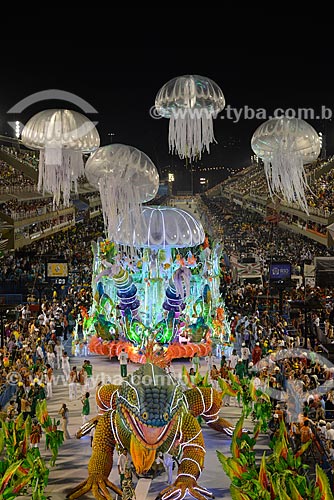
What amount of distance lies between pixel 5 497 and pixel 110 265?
10.2 m

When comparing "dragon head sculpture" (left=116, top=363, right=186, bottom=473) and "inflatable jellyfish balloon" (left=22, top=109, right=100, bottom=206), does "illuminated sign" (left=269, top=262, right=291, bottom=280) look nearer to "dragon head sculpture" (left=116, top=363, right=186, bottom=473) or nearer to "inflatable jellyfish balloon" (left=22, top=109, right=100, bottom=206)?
"inflatable jellyfish balloon" (left=22, top=109, right=100, bottom=206)

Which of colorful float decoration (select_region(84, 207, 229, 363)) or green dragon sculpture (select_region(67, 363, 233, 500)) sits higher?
colorful float decoration (select_region(84, 207, 229, 363))

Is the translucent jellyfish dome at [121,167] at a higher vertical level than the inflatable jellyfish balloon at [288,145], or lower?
lower

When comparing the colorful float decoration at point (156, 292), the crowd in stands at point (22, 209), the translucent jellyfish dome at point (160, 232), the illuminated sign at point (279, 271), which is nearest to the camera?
the colorful float decoration at point (156, 292)

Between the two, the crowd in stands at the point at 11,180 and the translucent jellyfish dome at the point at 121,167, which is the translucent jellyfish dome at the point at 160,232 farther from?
the crowd in stands at the point at 11,180

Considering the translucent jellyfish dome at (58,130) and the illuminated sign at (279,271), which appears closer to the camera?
the translucent jellyfish dome at (58,130)

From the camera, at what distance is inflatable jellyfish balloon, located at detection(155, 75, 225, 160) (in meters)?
17.3

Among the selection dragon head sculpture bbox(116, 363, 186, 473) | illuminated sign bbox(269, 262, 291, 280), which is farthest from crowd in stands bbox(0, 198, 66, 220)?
dragon head sculpture bbox(116, 363, 186, 473)

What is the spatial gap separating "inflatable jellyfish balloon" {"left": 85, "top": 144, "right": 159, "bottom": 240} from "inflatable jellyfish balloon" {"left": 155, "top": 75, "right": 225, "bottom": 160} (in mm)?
1110

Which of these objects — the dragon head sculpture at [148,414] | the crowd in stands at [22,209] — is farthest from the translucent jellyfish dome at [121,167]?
the crowd in stands at [22,209]

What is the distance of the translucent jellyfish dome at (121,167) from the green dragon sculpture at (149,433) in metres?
8.31

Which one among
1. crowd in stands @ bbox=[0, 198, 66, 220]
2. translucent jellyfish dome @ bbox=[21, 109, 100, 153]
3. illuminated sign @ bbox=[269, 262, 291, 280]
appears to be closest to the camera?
translucent jellyfish dome @ bbox=[21, 109, 100, 153]

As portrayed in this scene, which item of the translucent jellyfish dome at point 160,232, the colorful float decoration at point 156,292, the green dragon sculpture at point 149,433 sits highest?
the translucent jellyfish dome at point 160,232

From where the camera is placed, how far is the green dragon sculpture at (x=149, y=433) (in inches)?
374
